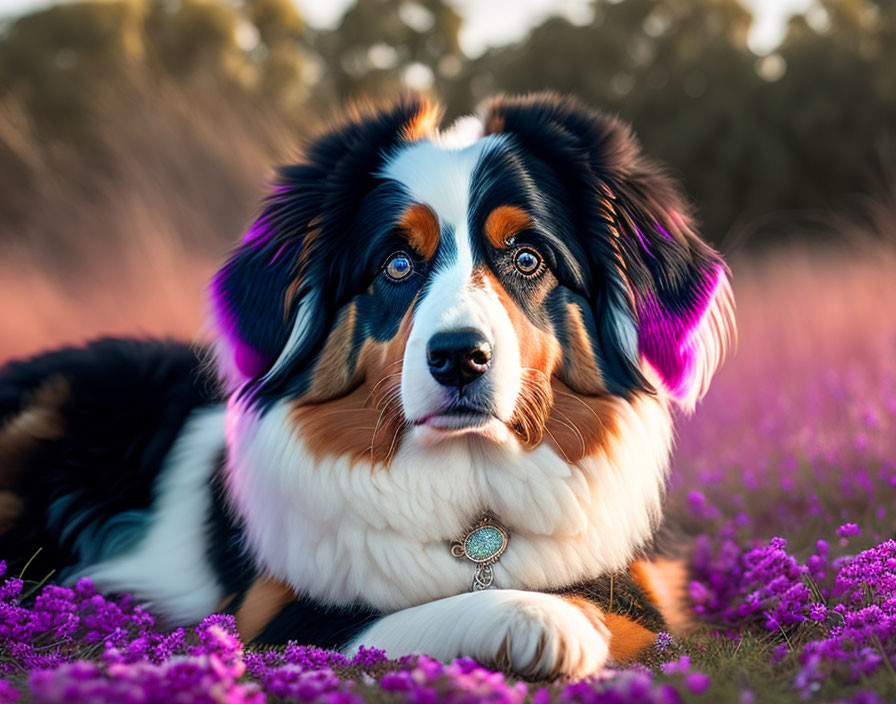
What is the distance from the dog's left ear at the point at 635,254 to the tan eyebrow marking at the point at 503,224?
0.33m

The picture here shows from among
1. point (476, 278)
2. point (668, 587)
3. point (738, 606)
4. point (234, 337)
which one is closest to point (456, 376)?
point (476, 278)

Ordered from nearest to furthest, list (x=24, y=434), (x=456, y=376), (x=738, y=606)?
(x=456, y=376), (x=738, y=606), (x=24, y=434)

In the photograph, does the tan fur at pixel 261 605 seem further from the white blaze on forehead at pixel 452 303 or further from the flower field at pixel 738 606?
the white blaze on forehead at pixel 452 303

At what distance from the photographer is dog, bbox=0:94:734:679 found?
2.68 meters

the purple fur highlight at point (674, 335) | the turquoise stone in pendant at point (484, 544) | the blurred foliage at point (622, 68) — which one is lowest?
the turquoise stone in pendant at point (484, 544)

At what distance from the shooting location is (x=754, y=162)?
1736 centimetres

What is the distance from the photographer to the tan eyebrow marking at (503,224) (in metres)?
2.86

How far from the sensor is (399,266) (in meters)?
2.91

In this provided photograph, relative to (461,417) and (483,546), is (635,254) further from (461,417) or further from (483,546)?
(483,546)

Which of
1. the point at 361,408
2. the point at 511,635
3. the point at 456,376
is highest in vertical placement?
the point at 456,376

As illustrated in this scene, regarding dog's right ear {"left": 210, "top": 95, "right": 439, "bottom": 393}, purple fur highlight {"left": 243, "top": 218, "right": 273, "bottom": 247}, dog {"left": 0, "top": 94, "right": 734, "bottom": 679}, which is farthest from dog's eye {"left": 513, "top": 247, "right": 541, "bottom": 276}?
purple fur highlight {"left": 243, "top": 218, "right": 273, "bottom": 247}

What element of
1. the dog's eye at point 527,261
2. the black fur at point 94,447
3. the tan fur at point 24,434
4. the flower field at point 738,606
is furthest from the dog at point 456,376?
the tan fur at point 24,434

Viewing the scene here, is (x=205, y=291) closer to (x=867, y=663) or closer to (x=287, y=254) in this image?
(x=287, y=254)

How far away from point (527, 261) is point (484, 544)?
94 centimetres
